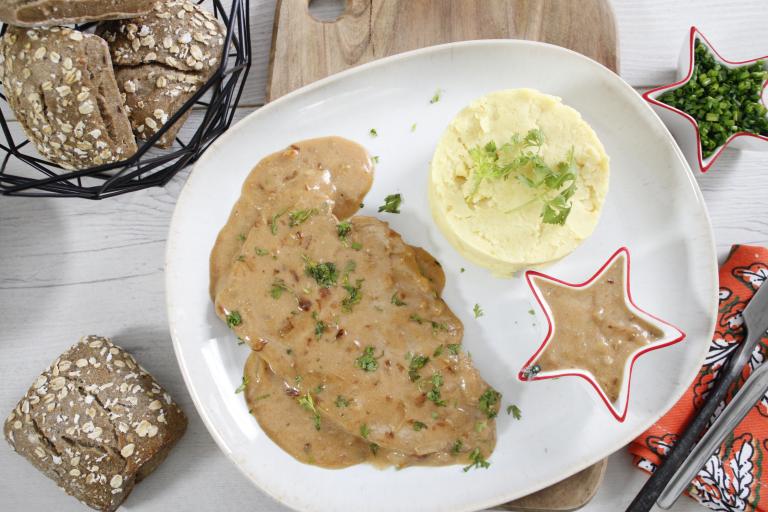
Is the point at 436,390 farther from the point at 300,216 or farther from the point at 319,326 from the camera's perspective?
the point at 300,216

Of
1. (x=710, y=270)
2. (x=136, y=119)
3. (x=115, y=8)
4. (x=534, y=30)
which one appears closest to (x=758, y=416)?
(x=710, y=270)

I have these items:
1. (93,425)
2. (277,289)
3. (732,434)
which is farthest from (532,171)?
(93,425)

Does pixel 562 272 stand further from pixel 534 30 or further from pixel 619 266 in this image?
pixel 534 30

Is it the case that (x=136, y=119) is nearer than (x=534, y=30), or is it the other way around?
(x=136, y=119)

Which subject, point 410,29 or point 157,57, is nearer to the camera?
point 157,57

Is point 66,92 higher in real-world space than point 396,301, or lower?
higher

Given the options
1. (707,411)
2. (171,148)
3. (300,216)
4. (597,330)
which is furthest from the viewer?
(171,148)

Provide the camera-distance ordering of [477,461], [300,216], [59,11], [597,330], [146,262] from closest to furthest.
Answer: [59,11] < [597,330] < [300,216] < [477,461] < [146,262]

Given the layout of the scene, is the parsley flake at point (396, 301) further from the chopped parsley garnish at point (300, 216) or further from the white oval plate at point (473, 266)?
the chopped parsley garnish at point (300, 216)
